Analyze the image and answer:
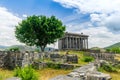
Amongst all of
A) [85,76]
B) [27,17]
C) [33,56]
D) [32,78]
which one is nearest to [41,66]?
[33,56]

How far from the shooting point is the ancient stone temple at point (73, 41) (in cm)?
12057

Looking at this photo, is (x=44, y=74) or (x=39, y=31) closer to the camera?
(x=44, y=74)

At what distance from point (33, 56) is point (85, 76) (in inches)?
878

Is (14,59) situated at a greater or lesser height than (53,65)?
greater

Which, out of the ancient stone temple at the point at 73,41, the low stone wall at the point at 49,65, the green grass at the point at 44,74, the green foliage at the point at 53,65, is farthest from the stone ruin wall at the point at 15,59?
the ancient stone temple at the point at 73,41

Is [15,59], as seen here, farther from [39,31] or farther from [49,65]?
[39,31]

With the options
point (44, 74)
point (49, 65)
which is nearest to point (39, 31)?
point (49, 65)

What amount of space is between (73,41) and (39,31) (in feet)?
160

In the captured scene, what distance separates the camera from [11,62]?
1325 inches

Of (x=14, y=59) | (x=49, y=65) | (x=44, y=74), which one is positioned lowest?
(x=44, y=74)

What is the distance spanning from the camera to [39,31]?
246 ft

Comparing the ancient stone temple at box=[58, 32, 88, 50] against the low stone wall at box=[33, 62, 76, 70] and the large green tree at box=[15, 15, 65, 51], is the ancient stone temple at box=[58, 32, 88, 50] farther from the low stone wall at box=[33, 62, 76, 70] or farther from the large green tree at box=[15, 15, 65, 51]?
the low stone wall at box=[33, 62, 76, 70]

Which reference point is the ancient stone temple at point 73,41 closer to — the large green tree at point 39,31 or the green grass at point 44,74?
the large green tree at point 39,31

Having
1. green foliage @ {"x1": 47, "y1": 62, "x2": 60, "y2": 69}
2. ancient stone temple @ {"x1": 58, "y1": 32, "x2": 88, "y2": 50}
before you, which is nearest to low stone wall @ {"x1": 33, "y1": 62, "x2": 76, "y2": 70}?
green foliage @ {"x1": 47, "y1": 62, "x2": 60, "y2": 69}
